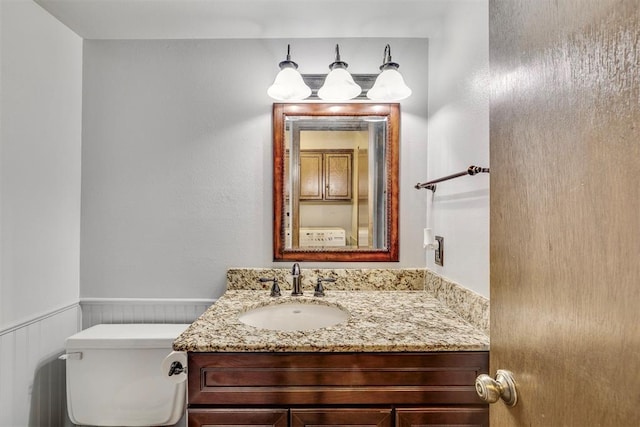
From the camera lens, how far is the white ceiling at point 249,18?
56.5 inches

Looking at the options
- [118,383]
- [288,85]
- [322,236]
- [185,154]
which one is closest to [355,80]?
[288,85]

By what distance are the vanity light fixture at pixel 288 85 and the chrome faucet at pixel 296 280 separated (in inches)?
30.8

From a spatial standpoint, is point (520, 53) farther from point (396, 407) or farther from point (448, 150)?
point (396, 407)

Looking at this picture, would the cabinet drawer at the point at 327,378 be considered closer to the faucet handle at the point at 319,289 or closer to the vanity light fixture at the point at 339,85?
the faucet handle at the point at 319,289

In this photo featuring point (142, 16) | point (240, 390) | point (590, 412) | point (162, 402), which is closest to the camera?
point (590, 412)

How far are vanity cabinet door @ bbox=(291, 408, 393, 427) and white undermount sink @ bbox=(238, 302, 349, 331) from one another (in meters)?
0.40

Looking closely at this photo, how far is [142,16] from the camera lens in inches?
59.7

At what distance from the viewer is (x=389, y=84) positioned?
60.1 inches

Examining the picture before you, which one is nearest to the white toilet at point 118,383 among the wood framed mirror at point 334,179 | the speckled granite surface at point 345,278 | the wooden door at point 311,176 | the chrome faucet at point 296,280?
the speckled granite surface at point 345,278

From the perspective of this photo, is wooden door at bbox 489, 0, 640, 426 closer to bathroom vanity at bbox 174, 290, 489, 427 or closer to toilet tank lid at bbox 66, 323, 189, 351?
bathroom vanity at bbox 174, 290, 489, 427

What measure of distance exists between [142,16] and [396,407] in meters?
1.87

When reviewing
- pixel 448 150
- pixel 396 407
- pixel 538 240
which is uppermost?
pixel 448 150

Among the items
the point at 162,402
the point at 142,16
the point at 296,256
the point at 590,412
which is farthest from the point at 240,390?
A: the point at 142,16

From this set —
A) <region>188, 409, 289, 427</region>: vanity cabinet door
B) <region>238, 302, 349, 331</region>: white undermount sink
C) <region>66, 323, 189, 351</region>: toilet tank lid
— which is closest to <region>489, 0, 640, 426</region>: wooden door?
<region>188, 409, 289, 427</region>: vanity cabinet door
